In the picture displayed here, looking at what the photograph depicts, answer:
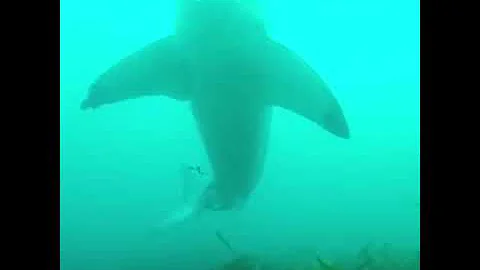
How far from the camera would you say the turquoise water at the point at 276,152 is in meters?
14.0

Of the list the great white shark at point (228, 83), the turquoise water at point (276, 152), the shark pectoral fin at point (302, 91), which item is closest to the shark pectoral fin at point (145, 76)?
the great white shark at point (228, 83)

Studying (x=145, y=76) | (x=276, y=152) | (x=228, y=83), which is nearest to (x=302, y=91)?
(x=228, y=83)

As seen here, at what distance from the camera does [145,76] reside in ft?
9.99

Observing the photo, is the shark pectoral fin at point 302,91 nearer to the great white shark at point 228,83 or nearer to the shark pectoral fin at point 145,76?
the great white shark at point 228,83

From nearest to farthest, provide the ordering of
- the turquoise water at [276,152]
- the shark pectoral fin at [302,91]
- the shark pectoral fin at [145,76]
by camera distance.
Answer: the shark pectoral fin at [302,91], the shark pectoral fin at [145,76], the turquoise water at [276,152]

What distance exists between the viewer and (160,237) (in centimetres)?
1143

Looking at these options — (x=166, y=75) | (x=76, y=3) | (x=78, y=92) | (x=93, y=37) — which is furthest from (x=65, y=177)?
(x=166, y=75)

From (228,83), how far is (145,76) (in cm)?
58

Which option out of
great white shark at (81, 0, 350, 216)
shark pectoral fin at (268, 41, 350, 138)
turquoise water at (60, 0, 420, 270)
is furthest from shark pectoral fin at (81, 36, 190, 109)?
turquoise water at (60, 0, 420, 270)

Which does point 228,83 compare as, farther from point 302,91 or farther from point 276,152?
point 276,152

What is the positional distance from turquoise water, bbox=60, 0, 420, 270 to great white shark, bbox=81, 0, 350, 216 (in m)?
6.00

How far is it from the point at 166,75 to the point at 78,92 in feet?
79.0
